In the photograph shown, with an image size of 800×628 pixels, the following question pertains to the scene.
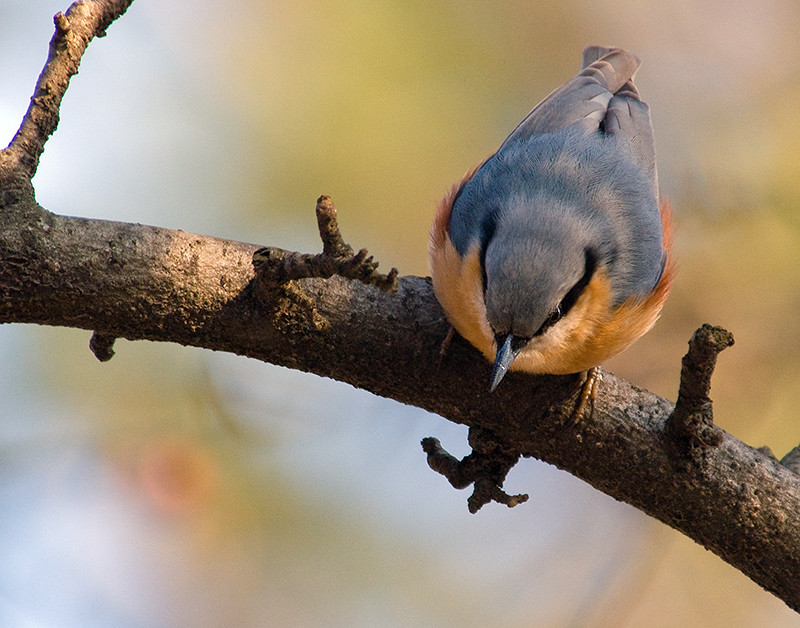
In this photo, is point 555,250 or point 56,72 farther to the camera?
Answer: point 555,250

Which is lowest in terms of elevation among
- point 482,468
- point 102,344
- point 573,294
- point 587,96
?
point 102,344

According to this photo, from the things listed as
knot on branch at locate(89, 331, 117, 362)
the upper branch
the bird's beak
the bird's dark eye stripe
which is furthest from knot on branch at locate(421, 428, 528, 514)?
the upper branch

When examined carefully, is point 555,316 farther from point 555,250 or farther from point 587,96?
point 587,96

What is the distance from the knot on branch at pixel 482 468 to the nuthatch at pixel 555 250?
8.6 inches

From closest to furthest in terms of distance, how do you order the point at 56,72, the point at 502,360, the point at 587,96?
the point at 56,72 < the point at 502,360 < the point at 587,96

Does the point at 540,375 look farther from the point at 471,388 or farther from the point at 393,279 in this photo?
the point at 393,279

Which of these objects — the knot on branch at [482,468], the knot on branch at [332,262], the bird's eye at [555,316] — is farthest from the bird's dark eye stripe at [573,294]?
the knot on branch at [332,262]

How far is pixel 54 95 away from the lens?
195 centimetres

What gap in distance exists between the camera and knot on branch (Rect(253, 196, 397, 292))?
164 cm

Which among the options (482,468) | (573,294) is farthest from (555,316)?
(482,468)

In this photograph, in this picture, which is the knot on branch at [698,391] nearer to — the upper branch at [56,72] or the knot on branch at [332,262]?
the knot on branch at [332,262]

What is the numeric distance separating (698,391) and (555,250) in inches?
22.1

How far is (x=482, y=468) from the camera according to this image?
7.37 feet

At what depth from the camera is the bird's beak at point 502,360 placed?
6.88ft
